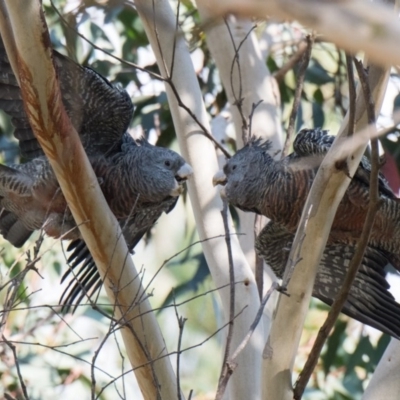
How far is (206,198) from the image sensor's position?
296 cm

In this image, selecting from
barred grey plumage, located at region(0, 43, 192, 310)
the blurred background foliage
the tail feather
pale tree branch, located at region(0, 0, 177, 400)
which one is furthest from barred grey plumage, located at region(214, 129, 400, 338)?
the blurred background foliage

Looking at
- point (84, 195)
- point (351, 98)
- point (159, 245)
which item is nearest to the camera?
point (351, 98)

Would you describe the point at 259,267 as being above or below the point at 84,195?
above

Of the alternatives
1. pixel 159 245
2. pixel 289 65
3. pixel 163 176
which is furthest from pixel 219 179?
pixel 159 245

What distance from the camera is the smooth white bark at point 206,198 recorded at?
2.68m

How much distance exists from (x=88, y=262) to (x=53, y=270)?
87.8 inches

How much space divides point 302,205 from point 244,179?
0.88 feet

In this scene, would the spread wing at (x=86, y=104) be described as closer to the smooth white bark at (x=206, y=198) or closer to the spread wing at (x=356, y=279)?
the smooth white bark at (x=206, y=198)

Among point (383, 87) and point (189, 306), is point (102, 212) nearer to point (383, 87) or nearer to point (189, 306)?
point (383, 87)

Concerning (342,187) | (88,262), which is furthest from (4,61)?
(342,187)

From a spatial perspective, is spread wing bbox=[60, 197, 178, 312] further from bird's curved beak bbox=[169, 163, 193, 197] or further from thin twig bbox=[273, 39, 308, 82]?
thin twig bbox=[273, 39, 308, 82]

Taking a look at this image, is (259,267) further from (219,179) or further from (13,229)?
(13,229)

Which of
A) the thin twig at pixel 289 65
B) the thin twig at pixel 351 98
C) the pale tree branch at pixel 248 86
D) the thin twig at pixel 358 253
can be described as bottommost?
the thin twig at pixel 358 253

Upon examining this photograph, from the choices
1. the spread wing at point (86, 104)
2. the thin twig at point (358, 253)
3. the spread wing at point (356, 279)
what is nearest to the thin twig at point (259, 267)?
the spread wing at point (356, 279)
